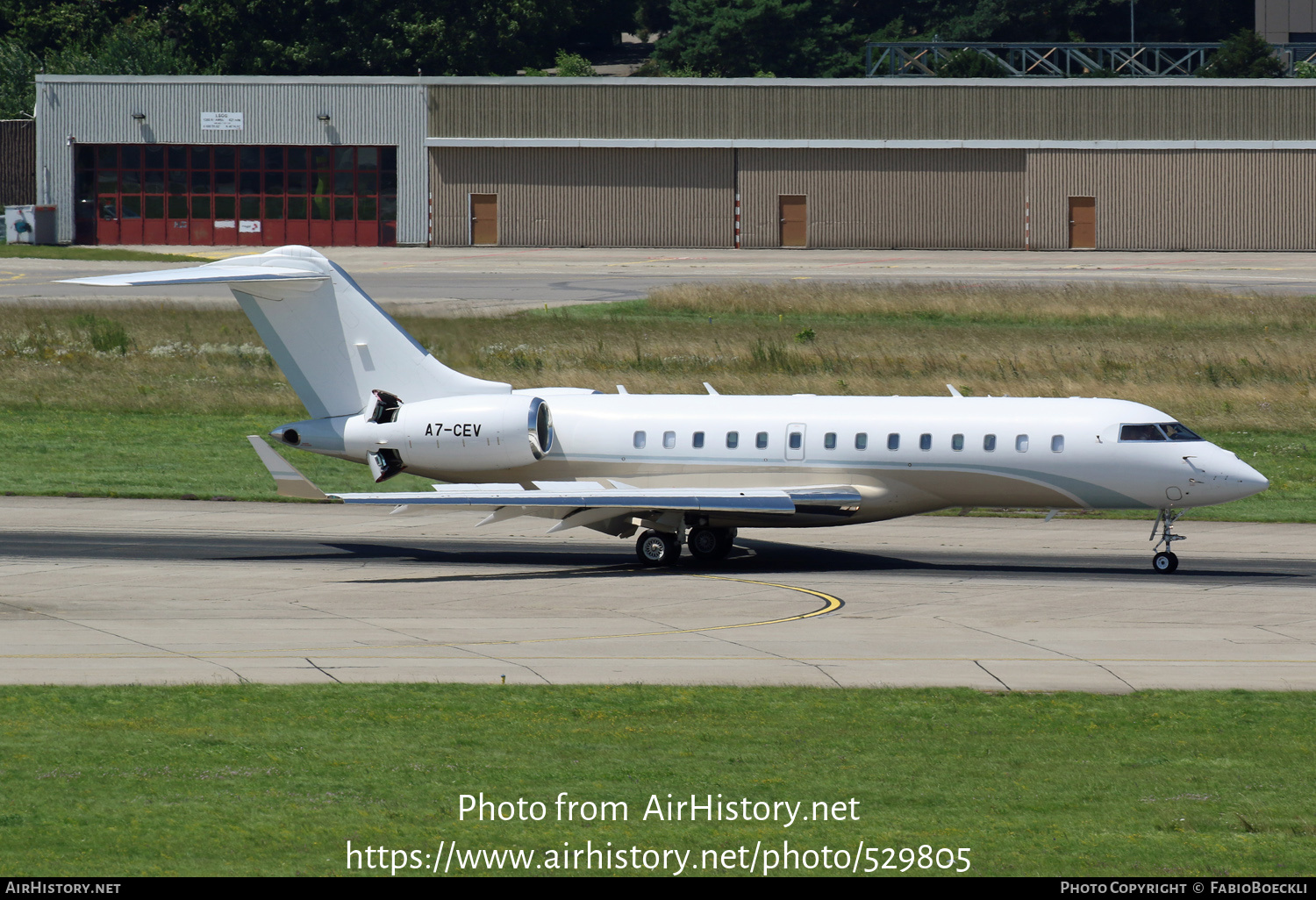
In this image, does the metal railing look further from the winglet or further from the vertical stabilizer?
the winglet

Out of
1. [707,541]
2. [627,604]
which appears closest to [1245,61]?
[707,541]

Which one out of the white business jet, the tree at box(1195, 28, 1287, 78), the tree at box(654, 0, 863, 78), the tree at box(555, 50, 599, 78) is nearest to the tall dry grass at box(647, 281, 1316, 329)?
the white business jet

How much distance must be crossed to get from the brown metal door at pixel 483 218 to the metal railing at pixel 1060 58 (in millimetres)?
26499

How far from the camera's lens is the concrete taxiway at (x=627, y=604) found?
853 inches

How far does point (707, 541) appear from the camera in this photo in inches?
1204

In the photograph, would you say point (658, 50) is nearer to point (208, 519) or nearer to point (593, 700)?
point (208, 519)

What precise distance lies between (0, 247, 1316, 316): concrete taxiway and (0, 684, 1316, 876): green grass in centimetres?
4538

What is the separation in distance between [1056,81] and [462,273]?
3420cm

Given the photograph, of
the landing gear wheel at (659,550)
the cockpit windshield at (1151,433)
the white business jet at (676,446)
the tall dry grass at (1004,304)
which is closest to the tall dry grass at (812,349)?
the tall dry grass at (1004,304)

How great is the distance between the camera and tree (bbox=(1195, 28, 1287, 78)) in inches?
4382

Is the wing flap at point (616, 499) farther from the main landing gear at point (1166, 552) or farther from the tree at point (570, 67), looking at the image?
the tree at point (570, 67)

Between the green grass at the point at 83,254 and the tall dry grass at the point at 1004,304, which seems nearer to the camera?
the tall dry grass at the point at 1004,304

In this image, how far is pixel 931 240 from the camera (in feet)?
306

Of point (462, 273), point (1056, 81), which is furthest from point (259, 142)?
point (1056, 81)
